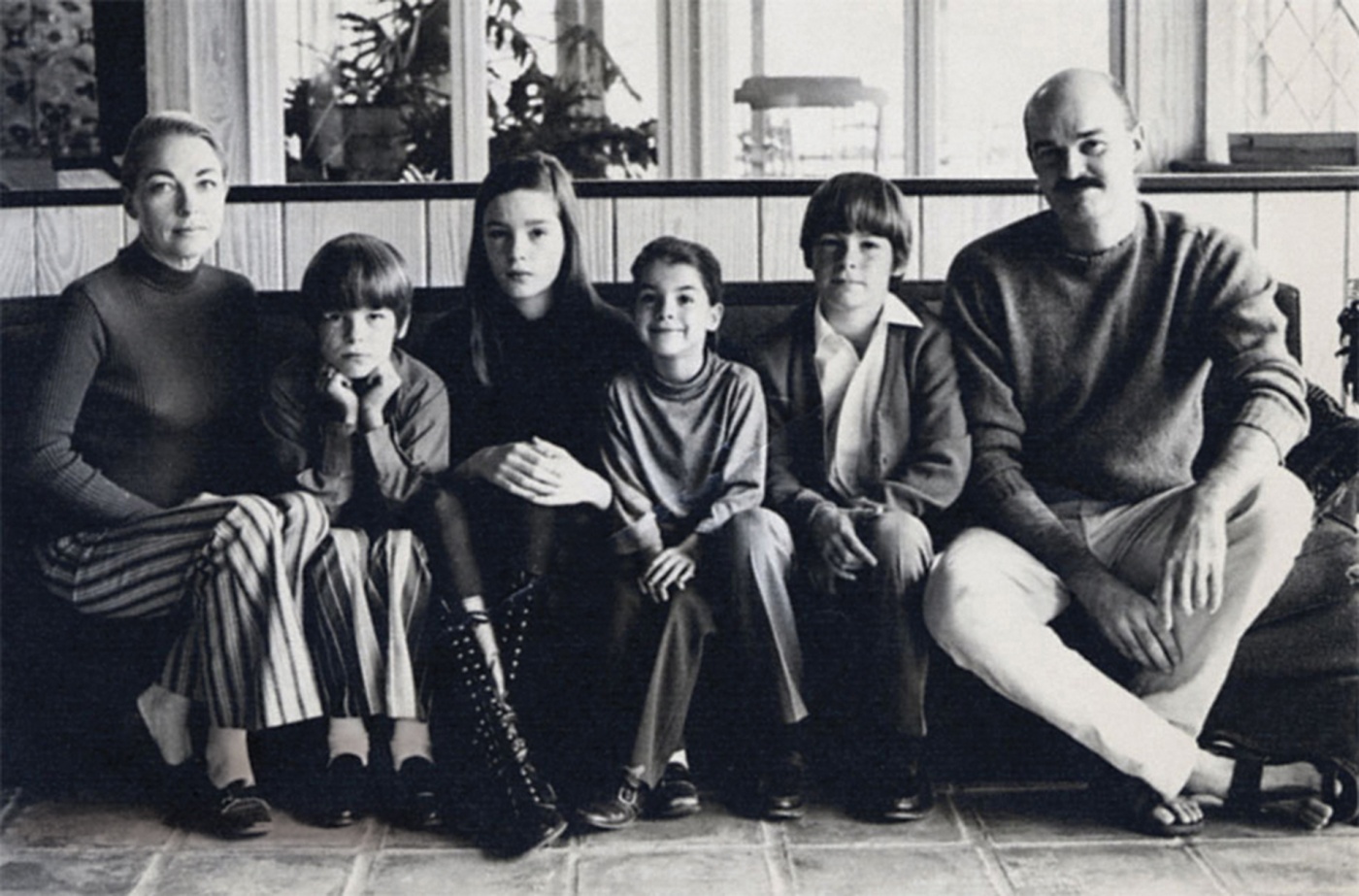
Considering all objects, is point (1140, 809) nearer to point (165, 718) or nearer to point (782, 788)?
point (782, 788)

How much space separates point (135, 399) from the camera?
2594 millimetres

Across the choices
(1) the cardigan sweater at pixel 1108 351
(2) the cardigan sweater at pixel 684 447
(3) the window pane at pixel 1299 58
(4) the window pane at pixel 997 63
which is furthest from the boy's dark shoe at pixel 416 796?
(3) the window pane at pixel 1299 58

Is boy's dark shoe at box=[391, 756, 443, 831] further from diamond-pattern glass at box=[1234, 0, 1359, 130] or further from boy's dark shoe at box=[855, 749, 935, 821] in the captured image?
diamond-pattern glass at box=[1234, 0, 1359, 130]

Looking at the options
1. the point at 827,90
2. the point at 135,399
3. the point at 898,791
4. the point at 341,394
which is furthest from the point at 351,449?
the point at 827,90

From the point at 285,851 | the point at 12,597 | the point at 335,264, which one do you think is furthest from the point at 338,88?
the point at 285,851

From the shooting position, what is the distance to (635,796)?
2459 millimetres

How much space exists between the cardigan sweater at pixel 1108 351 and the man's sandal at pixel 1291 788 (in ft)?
1.43

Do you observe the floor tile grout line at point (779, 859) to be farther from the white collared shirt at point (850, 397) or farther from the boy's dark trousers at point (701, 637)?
the white collared shirt at point (850, 397)

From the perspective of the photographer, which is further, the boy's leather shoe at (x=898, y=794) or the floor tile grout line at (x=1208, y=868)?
the boy's leather shoe at (x=898, y=794)

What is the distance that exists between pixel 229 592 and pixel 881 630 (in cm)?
97

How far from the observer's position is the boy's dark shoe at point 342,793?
8.05ft

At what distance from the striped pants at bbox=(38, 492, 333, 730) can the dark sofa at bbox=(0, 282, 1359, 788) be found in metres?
0.08

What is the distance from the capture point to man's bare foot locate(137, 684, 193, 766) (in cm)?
250

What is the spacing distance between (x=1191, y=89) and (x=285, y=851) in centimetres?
233
